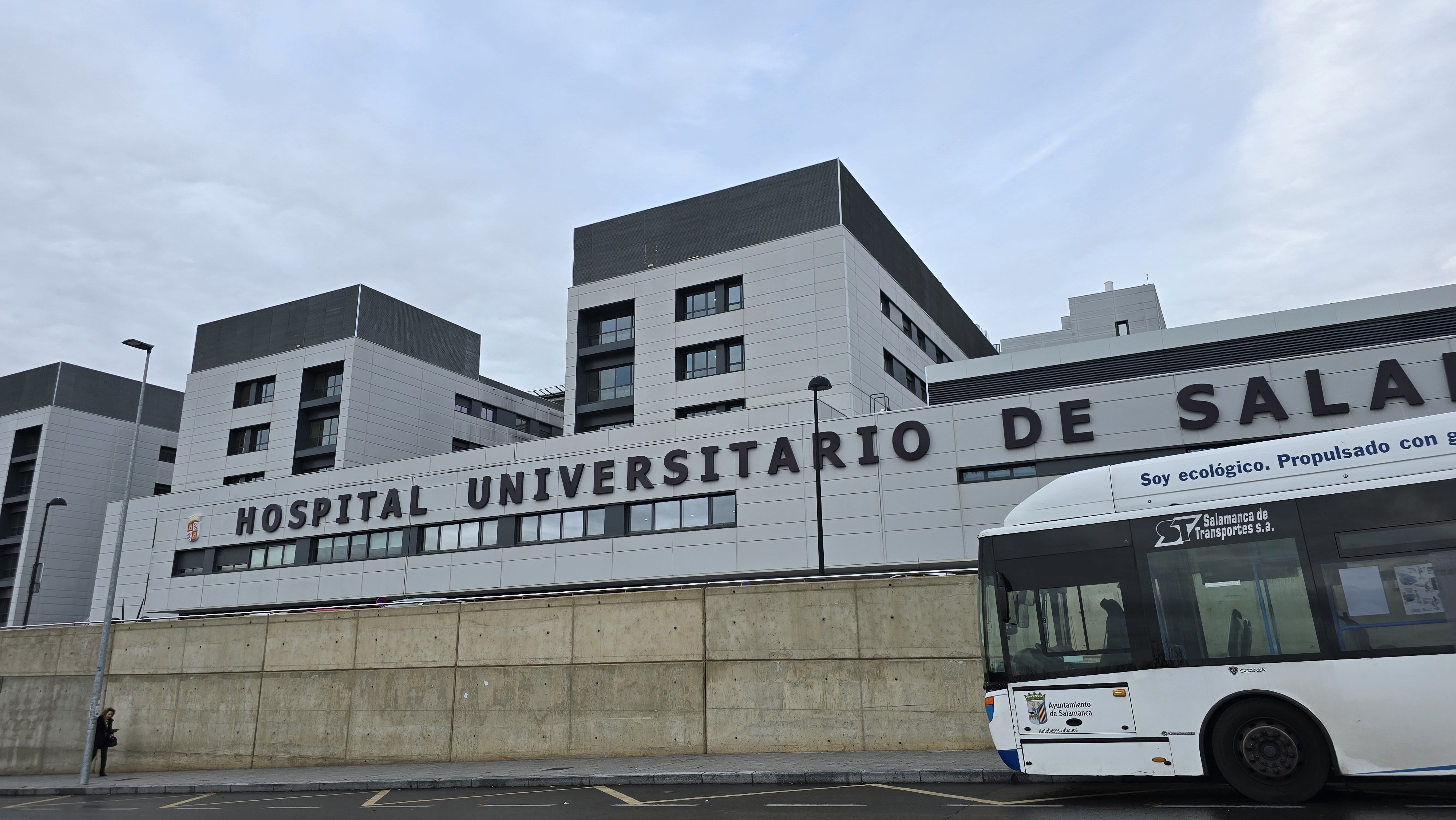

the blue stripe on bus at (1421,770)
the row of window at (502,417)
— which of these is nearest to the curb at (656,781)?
the blue stripe on bus at (1421,770)

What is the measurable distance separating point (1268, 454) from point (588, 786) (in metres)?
10.7

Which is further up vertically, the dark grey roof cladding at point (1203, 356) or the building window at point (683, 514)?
the dark grey roof cladding at point (1203, 356)

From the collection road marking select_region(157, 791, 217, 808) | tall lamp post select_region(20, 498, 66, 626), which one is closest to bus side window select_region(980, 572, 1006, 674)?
road marking select_region(157, 791, 217, 808)

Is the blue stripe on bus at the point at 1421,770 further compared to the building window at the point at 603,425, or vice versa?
the building window at the point at 603,425

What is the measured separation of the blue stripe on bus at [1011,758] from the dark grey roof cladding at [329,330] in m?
48.7

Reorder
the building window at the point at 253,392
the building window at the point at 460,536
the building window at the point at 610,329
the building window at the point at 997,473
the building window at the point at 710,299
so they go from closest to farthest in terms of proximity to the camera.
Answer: the building window at the point at 997,473, the building window at the point at 460,536, the building window at the point at 710,299, the building window at the point at 610,329, the building window at the point at 253,392

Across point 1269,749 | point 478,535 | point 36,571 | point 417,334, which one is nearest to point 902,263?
point 478,535

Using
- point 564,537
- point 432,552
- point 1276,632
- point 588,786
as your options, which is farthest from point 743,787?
point 432,552

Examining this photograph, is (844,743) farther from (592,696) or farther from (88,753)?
(88,753)

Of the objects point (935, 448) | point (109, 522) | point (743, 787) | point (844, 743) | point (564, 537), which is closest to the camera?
point (743, 787)

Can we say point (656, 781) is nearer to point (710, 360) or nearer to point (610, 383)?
point (710, 360)

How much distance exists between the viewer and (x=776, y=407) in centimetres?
3416

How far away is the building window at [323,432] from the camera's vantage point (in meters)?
51.2

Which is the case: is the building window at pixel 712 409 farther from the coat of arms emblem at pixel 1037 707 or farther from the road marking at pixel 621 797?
the coat of arms emblem at pixel 1037 707
